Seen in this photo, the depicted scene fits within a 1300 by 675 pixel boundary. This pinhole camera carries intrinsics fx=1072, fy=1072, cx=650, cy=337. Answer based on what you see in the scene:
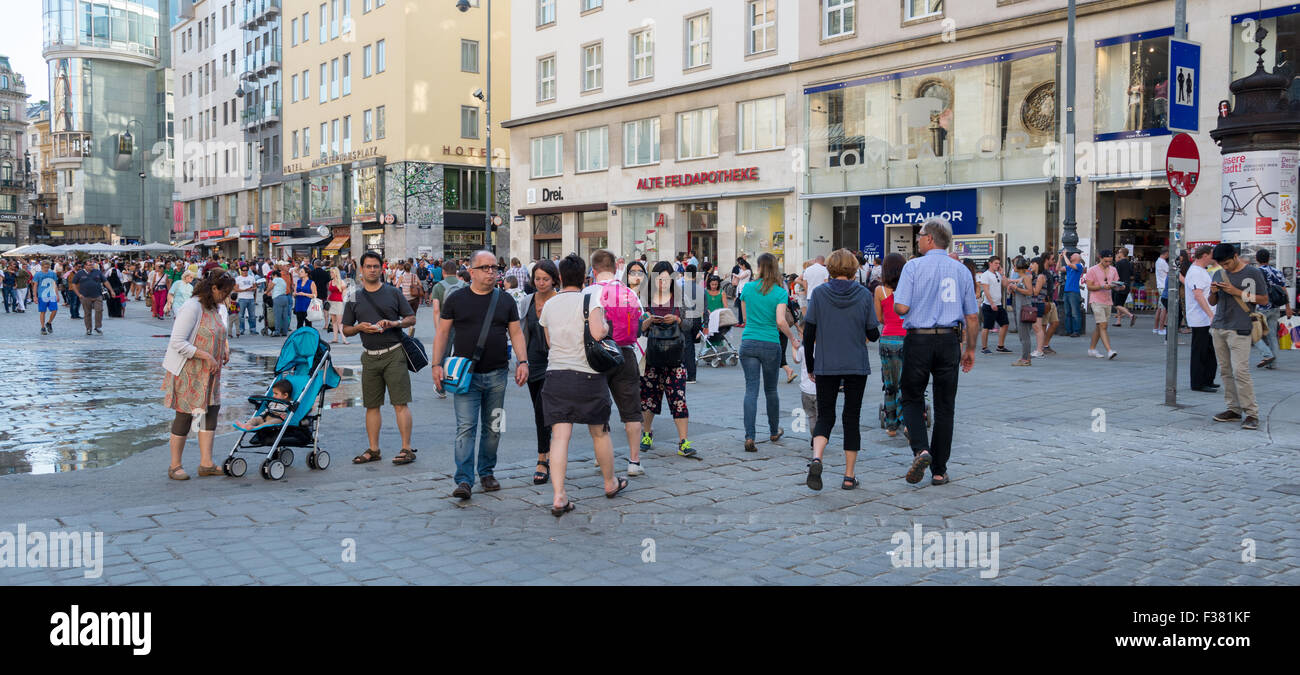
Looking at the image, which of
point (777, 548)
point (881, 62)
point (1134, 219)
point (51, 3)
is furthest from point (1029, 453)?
point (51, 3)

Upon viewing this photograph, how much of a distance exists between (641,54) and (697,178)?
5.77m

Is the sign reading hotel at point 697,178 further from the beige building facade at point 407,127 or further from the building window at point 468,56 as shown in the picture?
the building window at point 468,56

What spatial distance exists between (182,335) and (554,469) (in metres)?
3.24

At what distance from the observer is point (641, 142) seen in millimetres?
39875

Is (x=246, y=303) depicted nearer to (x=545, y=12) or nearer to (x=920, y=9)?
(x=920, y=9)

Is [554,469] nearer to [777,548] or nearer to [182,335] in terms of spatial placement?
[777,548]

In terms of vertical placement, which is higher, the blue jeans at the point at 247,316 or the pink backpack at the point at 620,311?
the pink backpack at the point at 620,311

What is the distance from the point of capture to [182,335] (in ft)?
26.6

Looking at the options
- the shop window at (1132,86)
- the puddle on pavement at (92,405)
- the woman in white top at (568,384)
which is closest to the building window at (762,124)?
the shop window at (1132,86)

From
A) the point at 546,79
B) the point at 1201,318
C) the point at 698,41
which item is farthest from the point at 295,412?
the point at 546,79

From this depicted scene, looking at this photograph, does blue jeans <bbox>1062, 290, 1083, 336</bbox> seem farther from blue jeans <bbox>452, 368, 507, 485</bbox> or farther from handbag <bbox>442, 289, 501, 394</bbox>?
handbag <bbox>442, 289, 501, 394</bbox>

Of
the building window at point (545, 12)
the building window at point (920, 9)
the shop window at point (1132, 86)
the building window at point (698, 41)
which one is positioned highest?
the building window at point (545, 12)

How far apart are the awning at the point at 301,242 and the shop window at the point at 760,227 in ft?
101

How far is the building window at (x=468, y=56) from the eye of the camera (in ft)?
176
